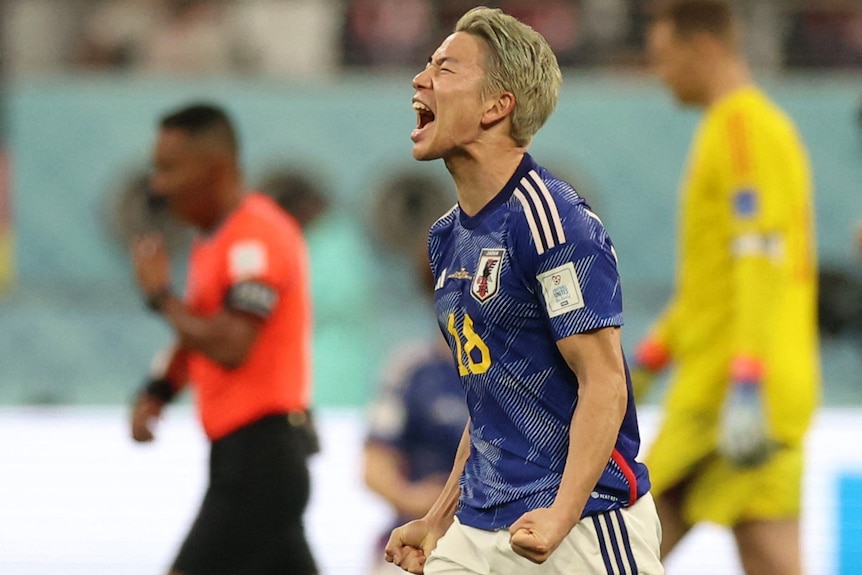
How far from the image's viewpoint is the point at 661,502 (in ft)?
16.9

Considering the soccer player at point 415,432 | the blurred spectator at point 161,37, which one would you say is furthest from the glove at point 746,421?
the blurred spectator at point 161,37

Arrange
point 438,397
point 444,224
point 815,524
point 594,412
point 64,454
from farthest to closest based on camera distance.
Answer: point 64,454
point 815,524
point 438,397
point 444,224
point 594,412

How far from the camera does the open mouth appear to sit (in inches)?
126

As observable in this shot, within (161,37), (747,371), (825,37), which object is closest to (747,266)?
(747,371)

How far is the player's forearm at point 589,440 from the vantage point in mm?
2943

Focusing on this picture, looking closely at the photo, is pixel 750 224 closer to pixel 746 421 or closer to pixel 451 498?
pixel 746 421

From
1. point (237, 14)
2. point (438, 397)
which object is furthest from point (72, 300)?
point (438, 397)

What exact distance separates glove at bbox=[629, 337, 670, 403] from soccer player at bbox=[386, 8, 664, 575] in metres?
2.19

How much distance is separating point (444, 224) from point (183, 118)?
200 cm

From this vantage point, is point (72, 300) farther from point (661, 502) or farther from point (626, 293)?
point (661, 502)

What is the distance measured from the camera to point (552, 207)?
305 cm

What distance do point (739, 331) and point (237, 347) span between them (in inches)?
61.6

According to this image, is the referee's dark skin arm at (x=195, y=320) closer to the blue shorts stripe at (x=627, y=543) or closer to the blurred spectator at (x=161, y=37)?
the blue shorts stripe at (x=627, y=543)

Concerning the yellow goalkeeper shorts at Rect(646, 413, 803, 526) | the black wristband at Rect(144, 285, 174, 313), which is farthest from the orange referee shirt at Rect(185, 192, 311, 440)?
the yellow goalkeeper shorts at Rect(646, 413, 803, 526)
